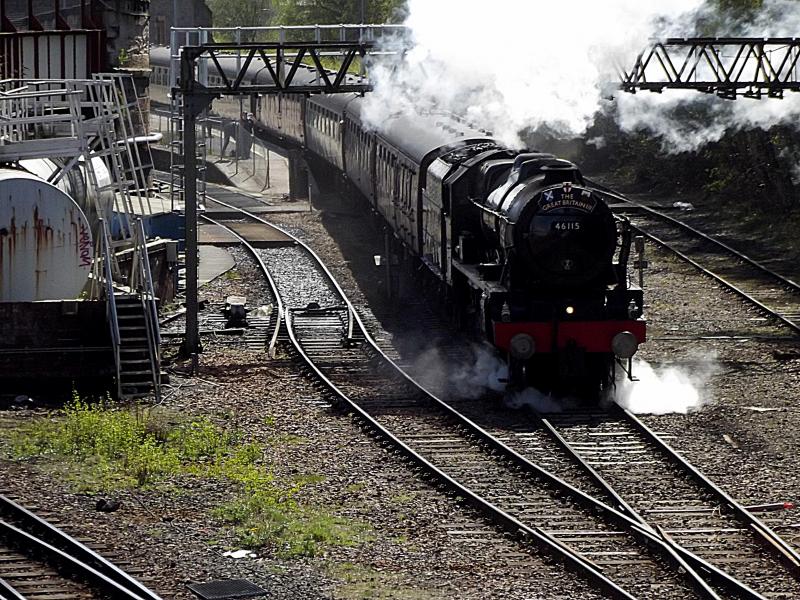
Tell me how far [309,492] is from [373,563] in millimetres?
2044

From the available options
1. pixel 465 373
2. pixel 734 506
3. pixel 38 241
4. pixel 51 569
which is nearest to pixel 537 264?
pixel 465 373

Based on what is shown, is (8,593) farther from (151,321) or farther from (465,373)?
(465,373)

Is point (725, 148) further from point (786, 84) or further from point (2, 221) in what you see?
point (2, 221)

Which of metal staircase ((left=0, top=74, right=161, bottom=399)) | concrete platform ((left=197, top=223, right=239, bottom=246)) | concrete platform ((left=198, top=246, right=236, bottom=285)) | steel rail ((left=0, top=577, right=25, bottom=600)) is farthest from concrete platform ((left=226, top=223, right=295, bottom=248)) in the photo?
steel rail ((left=0, top=577, right=25, bottom=600))

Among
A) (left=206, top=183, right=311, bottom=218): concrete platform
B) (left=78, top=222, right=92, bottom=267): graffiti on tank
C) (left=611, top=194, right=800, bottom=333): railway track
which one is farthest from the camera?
(left=206, top=183, right=311, bottom=218): concrete platform

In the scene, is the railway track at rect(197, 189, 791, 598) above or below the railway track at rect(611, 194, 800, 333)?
below

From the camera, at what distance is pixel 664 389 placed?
16828 mm

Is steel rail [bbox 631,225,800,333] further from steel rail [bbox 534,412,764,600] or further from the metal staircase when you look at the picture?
the metal staircase

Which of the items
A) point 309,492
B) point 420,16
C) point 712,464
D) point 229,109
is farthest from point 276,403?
point 229,109

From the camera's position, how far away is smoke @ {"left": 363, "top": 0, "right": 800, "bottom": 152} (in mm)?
21078

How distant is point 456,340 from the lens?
19.9 metres

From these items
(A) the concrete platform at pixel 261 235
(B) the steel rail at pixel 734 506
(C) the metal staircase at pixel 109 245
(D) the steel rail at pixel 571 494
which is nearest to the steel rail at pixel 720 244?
(D) the steel rail at pixel 571 494

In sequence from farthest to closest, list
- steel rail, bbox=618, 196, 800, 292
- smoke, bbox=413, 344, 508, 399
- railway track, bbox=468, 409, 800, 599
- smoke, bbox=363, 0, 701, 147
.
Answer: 1. steel rail, bbox=618, 196, 800, 292
2. smoke, bbox=363, 0, 701, 147
3. smoke, bbox=413, 344, 508, 399
4. railway track, bbox=468, 409, 800, 599

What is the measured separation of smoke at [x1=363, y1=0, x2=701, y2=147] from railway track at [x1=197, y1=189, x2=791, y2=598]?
476 centimetres
